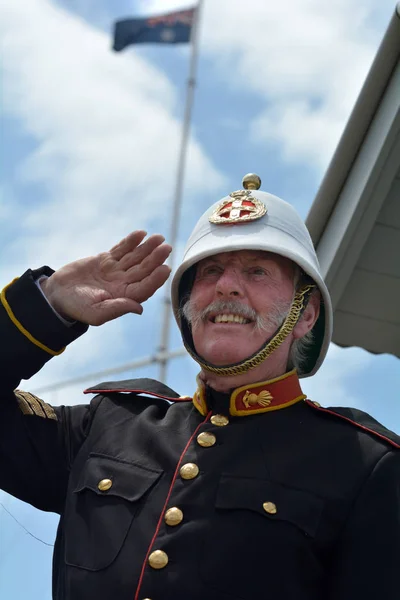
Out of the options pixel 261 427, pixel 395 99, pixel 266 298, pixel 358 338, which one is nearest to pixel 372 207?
pixel 395 99

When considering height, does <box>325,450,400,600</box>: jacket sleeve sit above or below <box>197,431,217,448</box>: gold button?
above

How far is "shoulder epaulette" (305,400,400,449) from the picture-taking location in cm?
259

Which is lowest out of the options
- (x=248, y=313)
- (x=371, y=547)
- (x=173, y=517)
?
(x=173, y=517)

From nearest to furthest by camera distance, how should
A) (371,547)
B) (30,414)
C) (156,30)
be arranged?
(371,547), (30,414), (156,30)

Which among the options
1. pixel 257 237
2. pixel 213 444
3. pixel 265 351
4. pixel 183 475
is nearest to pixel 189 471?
pixel 183 475

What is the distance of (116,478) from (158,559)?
36 centimetres

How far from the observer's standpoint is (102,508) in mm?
2533

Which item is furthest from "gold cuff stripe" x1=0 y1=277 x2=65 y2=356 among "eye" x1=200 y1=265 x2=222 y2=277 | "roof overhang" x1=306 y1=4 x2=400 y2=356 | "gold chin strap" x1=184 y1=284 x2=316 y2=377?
"roof overhang" x1=306 y1=4 x2=400 y2=356

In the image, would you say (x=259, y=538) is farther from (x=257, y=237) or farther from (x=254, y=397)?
(x=257, y=237)

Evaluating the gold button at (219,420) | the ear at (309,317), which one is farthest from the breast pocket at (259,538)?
the ear at (309,317)

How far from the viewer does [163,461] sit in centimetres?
261

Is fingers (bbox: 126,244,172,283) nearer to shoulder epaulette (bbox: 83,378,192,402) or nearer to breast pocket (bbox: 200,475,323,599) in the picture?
shoulder epaulette (bbox: 83,378,192,402)

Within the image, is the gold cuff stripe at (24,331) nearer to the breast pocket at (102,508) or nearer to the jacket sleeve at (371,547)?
the breast pocket at (102,508)

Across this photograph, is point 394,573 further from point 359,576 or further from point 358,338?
point 358,338
